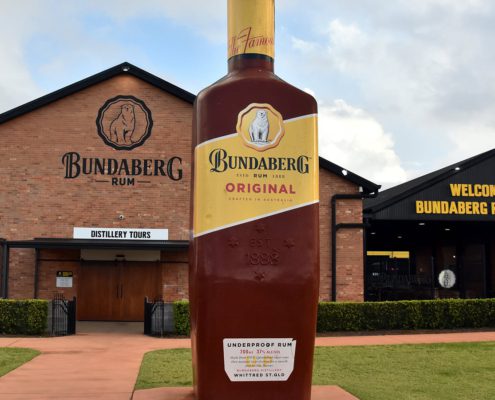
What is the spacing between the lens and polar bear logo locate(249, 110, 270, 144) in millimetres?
6594

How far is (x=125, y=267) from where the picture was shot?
1939cm

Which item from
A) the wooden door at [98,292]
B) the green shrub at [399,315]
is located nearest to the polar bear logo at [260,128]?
the green shrub at [399,315]

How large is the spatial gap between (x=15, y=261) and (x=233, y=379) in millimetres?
13652

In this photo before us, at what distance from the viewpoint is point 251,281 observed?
254 inches

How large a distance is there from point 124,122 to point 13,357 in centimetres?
909

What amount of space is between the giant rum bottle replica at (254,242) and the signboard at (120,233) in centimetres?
1208

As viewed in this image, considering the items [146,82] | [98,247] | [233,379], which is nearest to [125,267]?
[98,247]

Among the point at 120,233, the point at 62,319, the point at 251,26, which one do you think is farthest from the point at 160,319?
the point at 251,26

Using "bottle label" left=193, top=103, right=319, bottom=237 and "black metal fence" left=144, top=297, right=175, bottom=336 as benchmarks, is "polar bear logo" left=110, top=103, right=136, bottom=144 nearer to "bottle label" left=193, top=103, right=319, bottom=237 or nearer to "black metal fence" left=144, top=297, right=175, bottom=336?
"black metal fence" left=144, top=297, right=175, bottom=336

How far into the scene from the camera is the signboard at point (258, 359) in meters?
6.41

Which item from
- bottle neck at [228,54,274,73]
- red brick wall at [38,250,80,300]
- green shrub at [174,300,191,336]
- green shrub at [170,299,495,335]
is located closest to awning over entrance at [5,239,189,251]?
red brick wall at [38,250,80,300]

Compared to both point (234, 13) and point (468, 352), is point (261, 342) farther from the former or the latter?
point (468, 352)

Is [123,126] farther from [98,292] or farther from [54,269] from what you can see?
[98,292]

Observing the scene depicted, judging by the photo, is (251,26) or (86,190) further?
(86,190)
